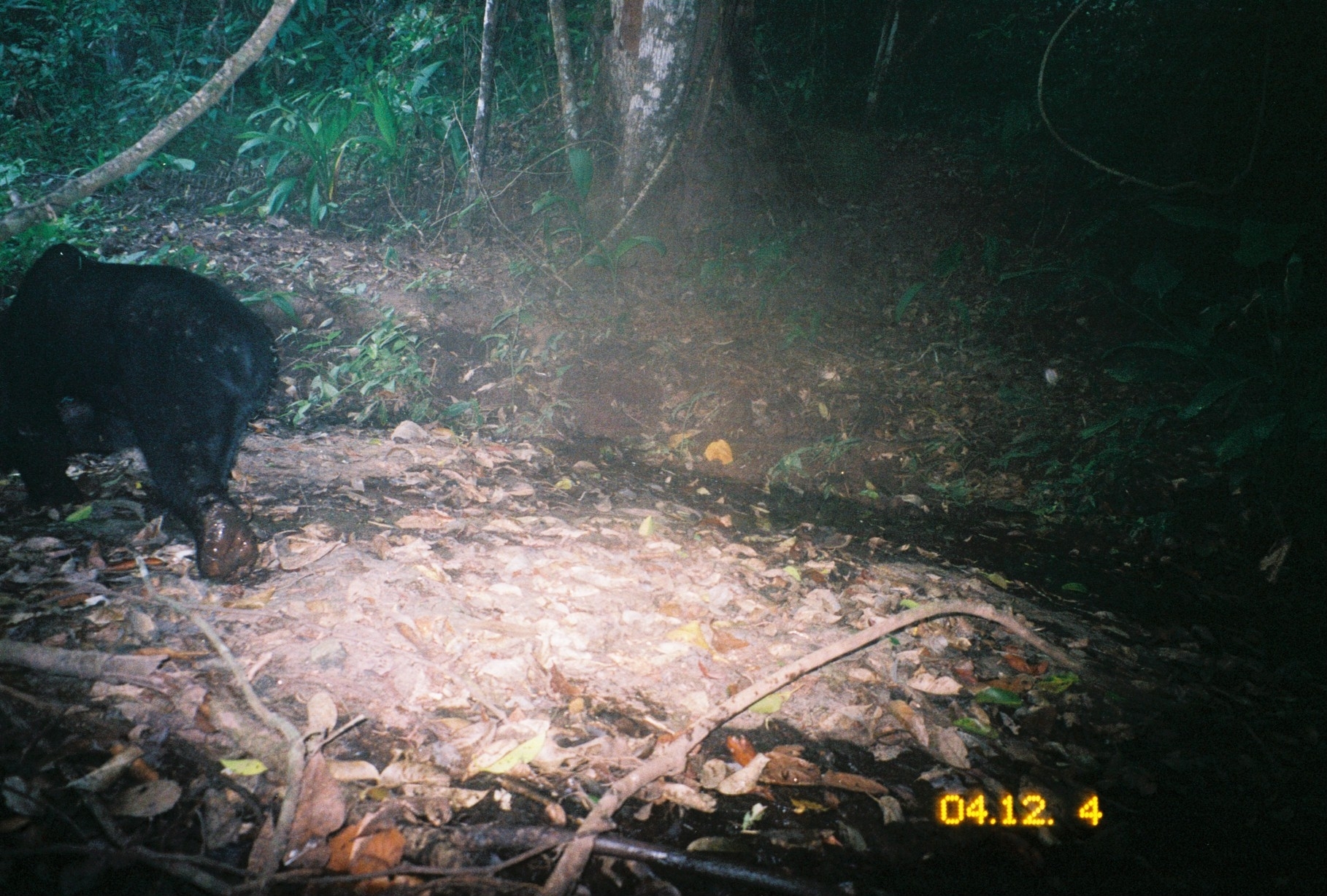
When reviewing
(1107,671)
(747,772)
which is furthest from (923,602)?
(747,772)

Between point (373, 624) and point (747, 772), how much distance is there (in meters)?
1.44

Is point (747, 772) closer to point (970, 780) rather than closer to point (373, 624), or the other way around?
point (970, 780)

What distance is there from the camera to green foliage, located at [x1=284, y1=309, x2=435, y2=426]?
410 cm

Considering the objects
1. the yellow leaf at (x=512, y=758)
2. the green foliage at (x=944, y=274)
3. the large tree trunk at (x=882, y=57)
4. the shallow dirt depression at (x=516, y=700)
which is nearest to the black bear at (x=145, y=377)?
the shallow dirt depression at (x=516, y=700)

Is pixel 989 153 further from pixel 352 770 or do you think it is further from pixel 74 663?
pixel 74 663

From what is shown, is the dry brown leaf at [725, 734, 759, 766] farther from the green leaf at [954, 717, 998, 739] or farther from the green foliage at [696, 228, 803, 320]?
the green foliage at [696, 228, 803, 320]

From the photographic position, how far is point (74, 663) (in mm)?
1729

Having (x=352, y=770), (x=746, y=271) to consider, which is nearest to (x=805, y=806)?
(x=352, y=770)

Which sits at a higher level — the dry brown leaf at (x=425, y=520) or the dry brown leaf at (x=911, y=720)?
the dry brown leaf at (x=425, y=520)

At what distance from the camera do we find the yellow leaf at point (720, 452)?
426 centimetres

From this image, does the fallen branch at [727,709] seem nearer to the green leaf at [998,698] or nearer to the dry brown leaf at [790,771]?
the dry brown leaf at [790,771]

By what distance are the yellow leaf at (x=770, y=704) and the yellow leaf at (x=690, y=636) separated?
0.32 metres

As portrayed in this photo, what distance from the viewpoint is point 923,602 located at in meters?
2.74
